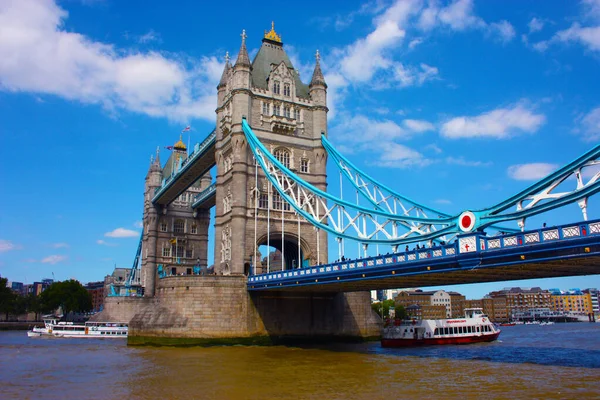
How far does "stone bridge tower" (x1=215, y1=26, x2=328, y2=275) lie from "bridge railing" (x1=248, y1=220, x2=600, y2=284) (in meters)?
9.05

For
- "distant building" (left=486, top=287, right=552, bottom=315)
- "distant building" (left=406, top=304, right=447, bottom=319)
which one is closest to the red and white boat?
"distant building" (left=406, top=304, right=447, bottom=319)

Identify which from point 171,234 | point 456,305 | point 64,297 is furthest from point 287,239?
point 456,305

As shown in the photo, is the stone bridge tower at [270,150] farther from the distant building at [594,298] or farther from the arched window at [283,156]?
the distant building at [594,298]

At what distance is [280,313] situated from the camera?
4019cm

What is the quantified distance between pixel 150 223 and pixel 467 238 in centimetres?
5611

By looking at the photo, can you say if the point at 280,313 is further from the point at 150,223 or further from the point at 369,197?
the point at 150,223

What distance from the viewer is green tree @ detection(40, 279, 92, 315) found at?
91938 mm

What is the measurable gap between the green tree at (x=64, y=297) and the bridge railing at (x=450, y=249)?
70091mm

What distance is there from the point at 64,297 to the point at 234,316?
65.5 m

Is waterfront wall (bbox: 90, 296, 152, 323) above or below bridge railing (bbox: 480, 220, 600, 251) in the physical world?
below

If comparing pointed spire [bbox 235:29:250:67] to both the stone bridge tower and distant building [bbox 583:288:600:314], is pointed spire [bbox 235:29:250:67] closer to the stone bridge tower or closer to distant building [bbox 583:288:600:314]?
the stone bridge tower

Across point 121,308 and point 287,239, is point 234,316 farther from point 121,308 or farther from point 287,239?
point 121,308

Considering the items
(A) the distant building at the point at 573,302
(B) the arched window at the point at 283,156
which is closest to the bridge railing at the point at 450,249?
(B) the arched window at the point at 283,156

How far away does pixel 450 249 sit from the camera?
76.5 feet
